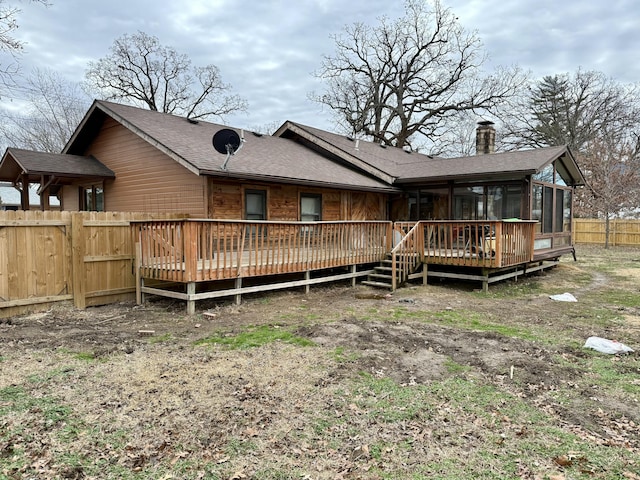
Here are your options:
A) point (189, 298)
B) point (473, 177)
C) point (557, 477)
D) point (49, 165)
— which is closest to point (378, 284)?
point (189, 298)

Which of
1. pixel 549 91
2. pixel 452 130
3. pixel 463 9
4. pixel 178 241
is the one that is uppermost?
pixel 463 9

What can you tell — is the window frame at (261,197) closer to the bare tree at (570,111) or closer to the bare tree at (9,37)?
the bare tree at (9,37)

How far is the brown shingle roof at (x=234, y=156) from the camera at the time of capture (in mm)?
9391

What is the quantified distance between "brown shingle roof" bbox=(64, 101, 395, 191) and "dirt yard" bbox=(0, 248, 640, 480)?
13.2 feet

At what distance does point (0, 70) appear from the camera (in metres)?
9.02

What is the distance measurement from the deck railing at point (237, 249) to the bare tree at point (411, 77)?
20.4m

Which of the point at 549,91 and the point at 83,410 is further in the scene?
the point at 549,91

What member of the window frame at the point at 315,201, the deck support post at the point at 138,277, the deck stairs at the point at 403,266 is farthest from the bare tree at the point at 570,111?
the deck support post at the point at 138,277

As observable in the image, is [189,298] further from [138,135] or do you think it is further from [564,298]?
[564,298]

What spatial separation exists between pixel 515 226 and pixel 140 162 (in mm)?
9874

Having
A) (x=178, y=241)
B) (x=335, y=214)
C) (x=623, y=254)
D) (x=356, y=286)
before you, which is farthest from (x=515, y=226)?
(x=623, y=254)

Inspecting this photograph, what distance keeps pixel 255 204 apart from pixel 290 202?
3.73 feet

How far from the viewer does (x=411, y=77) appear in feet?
94.0

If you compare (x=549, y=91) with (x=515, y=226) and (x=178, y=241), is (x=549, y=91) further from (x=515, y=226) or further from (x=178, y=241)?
(x=178, y=241)
